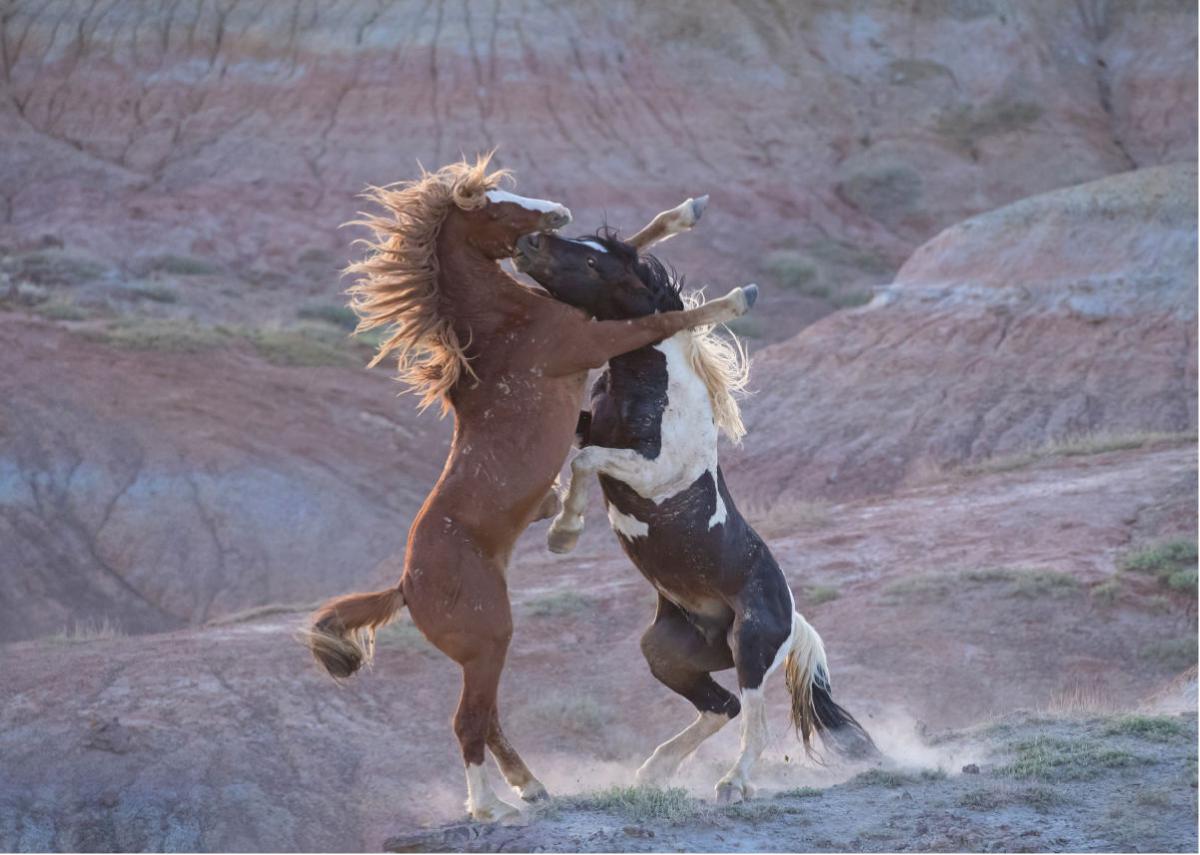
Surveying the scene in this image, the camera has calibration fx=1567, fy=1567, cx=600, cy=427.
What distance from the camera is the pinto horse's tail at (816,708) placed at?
25.9ft

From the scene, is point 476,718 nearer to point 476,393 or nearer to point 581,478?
point 581,478

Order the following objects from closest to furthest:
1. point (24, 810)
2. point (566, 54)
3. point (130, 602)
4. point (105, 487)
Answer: point (24, 810)
point (130, 602)
point (105, 487)
point (566, 54)

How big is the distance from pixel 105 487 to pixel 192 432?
5.16 ft

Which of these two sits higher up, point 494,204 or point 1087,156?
point 1087,156

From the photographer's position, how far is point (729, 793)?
7.11 meters

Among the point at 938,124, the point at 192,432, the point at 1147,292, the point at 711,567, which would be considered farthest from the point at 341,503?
the point at 938,124

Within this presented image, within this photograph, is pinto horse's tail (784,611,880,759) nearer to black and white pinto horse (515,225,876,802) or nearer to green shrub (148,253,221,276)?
black and white pinto horse (515,225,876,802)

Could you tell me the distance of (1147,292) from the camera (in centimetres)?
2175

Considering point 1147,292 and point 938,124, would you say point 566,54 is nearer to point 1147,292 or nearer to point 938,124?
point 938,124

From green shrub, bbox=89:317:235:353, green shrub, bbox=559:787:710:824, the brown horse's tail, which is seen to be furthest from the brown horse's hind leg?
green shrub, bbox=89:317:235:353

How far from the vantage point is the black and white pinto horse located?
730 cm

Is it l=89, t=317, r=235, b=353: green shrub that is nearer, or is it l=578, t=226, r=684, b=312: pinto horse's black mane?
l=578, t=226, r=684, b=312: pinto horse's black mane

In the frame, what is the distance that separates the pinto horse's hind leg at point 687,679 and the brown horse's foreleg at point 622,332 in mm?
1506

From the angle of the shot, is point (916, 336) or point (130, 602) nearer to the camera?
point (130, 602)
